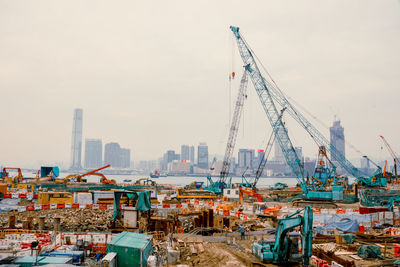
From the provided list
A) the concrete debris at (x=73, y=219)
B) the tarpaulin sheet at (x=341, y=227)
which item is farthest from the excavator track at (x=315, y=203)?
the concrete debris at (x=73, y=219)

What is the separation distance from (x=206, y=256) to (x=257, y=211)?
64.2ft

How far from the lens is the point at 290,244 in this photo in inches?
672

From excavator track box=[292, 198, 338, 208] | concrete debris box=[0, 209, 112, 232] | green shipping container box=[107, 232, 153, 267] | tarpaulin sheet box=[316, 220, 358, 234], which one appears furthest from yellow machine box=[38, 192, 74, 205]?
excavator track box=[292, 198, 338, 208]

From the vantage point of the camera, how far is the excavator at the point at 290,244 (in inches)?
628

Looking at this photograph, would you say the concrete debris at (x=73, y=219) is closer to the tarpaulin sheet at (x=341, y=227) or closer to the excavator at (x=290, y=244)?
the excavator at (x=290, y=244)

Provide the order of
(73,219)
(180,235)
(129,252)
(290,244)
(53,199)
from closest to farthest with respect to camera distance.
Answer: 1. (129,252)
2. (290,244)
3. (180,235)
4. (73,219)
5. (53,199)

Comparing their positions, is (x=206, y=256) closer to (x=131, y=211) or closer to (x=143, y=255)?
(x=143, y=255)

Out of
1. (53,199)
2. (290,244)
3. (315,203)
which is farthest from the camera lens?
(315,203)

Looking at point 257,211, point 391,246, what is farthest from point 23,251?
point 257,211

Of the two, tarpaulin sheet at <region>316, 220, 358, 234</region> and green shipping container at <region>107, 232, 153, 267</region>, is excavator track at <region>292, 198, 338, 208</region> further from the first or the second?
green shipping container at <region>107, 232, 153, 267</region>

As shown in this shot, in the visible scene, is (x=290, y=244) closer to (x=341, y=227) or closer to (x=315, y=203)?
(x=341, y=227)

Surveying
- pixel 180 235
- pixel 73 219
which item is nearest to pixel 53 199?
pixel 73 219

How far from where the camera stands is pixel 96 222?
2959cm

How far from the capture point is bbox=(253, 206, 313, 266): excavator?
15945 millimetres
